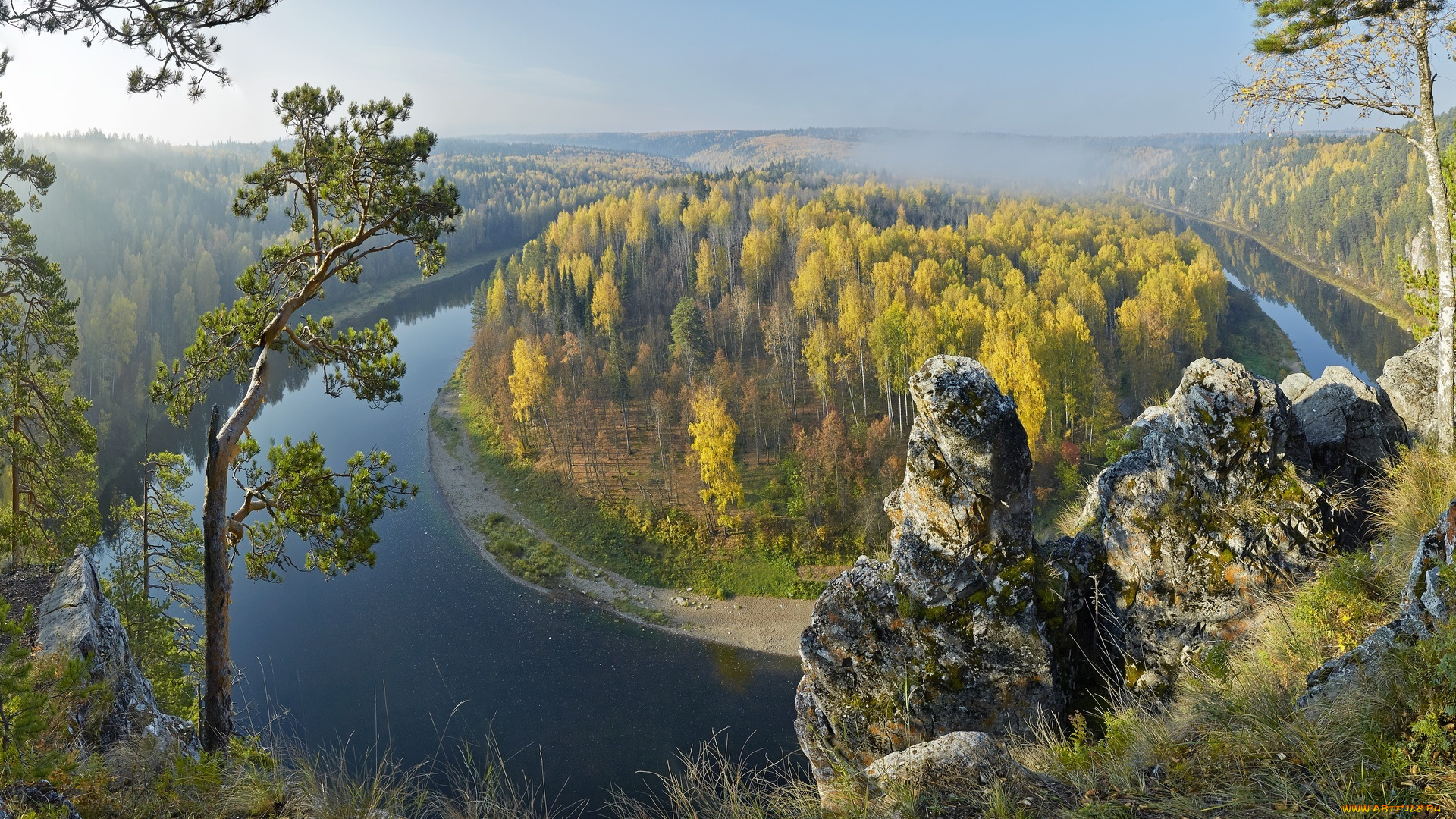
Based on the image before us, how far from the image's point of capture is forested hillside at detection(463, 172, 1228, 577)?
3809 cm

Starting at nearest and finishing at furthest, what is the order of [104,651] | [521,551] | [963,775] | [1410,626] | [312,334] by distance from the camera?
1. [1410,626]
2. [963,775]
3. [104,651]
4. [312,334]
5. [521,551]

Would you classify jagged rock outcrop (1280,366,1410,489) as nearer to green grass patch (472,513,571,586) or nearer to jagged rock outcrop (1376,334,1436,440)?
jagged rock outcrop (1376,334,1436,440)

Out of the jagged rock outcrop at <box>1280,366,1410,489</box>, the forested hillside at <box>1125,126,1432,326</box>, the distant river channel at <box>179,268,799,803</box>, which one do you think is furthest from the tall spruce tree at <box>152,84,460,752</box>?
the forested hillside at <box>1125,126,1432,326</box>

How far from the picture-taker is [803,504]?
1479 inches

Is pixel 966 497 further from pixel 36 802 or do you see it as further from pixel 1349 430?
pixel 36 802

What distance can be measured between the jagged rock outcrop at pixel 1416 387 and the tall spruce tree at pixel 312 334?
46.5 feet

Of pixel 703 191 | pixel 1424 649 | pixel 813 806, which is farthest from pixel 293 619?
pixel 703 191

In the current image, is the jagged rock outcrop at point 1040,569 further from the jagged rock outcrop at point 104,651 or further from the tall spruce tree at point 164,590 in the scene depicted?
the tall spruce tree at point 164,590

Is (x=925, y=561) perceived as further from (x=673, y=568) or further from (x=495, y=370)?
(x=495, y=370)

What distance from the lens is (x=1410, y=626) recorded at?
14.4 feet

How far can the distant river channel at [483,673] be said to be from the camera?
24.7 m

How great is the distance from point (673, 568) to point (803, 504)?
7494mm

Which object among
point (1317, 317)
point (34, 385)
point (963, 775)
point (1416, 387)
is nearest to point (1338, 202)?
point (1317, 317)

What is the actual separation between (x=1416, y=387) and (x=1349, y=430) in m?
2.40
